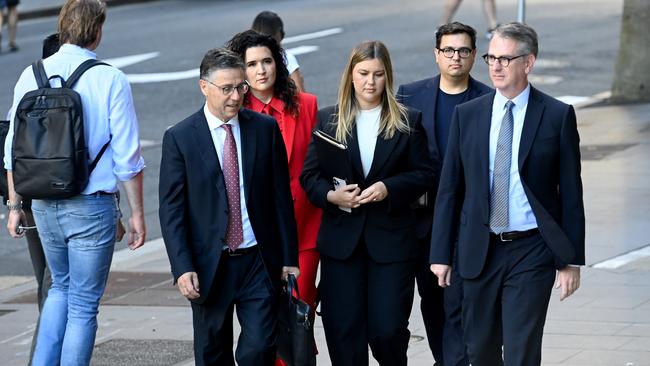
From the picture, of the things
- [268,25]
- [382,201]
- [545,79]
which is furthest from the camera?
[545,79]

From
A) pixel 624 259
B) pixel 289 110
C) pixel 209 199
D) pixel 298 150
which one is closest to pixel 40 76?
pixel 209 199

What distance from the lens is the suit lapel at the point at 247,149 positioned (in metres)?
6.39

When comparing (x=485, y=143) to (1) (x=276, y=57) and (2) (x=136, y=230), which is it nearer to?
(1) (x=276, y=57)

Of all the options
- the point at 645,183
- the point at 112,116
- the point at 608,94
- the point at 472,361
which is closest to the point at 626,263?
the point at 645,183

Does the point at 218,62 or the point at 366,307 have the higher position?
the point at 218,62

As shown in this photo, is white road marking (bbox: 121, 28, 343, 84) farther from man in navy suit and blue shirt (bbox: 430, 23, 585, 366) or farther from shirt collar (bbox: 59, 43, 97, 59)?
man in navy suit and blue shirt (bbox: 430, 23, 585, 366)

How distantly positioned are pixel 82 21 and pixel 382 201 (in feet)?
5.56

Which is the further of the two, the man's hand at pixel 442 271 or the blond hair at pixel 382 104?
the blond hair at pixel 382 104

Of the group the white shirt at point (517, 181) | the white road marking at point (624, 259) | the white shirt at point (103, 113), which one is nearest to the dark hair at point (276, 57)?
the white shirt at point (103, 113)

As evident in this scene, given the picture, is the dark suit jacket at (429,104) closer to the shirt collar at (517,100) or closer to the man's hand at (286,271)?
the man's hand at (286,271)

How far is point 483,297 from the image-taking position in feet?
20.4

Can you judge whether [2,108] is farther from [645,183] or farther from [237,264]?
[237,264]

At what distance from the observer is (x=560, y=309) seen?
28.7 ft

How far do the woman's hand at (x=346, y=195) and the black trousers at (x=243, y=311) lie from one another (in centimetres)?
60
